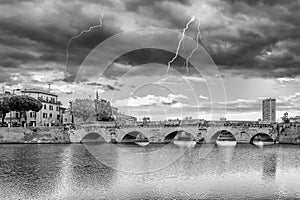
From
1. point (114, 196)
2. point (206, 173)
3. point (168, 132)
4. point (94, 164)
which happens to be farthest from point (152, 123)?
point (114, 196)

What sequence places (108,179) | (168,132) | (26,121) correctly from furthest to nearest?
(26,121), (168,132), (108,179)

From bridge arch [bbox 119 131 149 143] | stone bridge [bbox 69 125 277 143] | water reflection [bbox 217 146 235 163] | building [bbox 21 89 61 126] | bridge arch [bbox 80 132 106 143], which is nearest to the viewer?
water reflection [bbox 217 146 235 163]

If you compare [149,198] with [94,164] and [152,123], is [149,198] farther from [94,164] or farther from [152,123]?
[152,123]

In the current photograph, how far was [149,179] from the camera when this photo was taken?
3425 centimetres

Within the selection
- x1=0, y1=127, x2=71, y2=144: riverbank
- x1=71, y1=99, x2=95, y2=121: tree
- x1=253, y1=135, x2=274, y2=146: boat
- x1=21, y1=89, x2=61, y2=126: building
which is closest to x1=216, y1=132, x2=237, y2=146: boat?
x1=253, y1=135, x2=274, y2=146: boat

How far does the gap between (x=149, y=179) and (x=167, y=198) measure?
25.4ft

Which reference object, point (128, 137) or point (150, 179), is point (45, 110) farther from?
point (150, 179)

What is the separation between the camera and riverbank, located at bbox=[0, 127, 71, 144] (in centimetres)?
8856

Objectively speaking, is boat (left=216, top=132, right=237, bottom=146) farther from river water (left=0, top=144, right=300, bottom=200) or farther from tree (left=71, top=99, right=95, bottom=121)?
tree (left=71, top=99, right=95, bottom=121)

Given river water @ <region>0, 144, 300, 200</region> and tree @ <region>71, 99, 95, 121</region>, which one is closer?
river water @ <region>0, 144, 300, 200</region>

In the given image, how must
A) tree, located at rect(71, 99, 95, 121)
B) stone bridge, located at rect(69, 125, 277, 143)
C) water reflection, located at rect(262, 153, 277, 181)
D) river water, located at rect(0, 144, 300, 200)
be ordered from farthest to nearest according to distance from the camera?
tree, located at rect(71, 99, 95, 121) → stone bridge, located at rect(69, 125, 277, 143) → water reflection, located at rect(262, 153, 277, 181) → river water, located at rect(0, 144, 300, 200)

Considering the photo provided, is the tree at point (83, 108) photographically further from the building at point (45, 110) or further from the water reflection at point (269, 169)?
the water reflection at point (269, 169)

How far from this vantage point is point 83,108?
390 ft

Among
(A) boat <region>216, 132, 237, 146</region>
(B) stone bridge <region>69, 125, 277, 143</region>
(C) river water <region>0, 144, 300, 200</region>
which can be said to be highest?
(B) stone bridge <region>69, 125, 277, 143</region>
